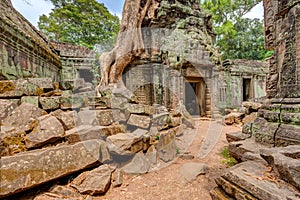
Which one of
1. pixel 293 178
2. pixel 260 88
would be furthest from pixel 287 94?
pixel 260 88

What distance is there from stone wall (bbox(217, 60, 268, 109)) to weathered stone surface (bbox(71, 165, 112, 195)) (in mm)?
11042

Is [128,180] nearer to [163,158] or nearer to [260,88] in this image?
[163,158]

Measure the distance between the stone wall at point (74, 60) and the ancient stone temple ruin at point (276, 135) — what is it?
37.6 feet

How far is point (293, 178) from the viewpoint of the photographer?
1.30 m

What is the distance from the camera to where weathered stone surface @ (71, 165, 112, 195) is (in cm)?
201

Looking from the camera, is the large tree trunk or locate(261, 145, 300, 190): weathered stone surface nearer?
locate(261, 145, 300, 190): weathered stone surface

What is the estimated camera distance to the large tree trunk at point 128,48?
8.07m

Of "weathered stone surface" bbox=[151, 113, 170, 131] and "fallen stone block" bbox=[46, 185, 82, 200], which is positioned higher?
"weathered stone surface" bbox=[151, 113, 170, 131]

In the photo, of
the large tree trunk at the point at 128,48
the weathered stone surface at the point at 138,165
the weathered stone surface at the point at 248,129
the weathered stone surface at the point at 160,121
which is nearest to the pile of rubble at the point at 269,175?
the weathered stone surface at the point at 248,129

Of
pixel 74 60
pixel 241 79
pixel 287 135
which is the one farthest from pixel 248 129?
pixel 74 60

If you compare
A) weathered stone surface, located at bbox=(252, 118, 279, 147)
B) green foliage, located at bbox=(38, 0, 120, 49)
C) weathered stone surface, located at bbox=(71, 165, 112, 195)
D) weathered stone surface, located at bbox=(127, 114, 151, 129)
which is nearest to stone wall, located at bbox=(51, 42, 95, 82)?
green foliage, located at bbox=(38, 0, 120, 49)

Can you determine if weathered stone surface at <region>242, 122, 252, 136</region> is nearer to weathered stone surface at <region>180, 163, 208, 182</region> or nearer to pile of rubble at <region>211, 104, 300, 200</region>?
pile of rubble at <region>211, 104, 300, 200</region>

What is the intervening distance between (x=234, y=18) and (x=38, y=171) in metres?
21.7

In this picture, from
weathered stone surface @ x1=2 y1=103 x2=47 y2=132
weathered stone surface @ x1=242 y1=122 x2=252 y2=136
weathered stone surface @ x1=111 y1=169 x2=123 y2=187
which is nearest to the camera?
weathered stone surface @ x1=2 y1=103 x2=47 y2=132
